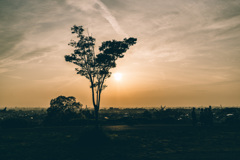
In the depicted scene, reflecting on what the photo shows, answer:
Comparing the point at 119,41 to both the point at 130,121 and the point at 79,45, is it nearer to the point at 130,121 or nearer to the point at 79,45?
the point at 79,45

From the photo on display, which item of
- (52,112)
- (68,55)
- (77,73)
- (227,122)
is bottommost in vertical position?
(227,122)

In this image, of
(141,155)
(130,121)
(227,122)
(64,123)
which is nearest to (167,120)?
(130,121)

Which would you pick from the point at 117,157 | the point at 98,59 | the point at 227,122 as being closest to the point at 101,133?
the point at 117,157

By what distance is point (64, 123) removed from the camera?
125 ft

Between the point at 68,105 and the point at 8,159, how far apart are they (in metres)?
31.9

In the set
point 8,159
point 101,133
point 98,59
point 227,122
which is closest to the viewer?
point 8,159

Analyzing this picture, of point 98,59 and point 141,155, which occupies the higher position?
point 98,59

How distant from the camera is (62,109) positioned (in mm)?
42094

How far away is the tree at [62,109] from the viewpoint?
4094 cm

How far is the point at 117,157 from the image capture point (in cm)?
1202

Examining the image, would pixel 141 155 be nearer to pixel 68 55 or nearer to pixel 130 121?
pixel 68 55

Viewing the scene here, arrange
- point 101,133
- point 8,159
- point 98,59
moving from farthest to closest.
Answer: point 98,59, point 101,133, point 8,159

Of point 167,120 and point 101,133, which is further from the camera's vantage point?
point 167,120

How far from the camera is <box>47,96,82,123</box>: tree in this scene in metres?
40.9
